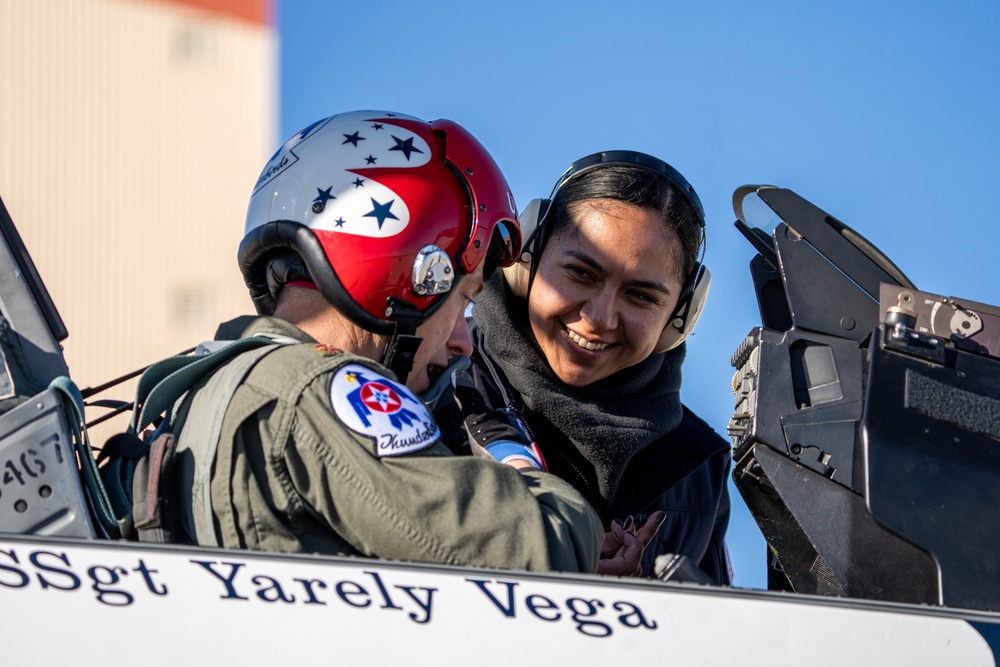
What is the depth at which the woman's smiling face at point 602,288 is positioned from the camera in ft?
9.44

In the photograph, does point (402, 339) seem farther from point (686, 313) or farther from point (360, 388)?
point (686, 313)

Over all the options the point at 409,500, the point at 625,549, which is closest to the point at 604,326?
the point at 625,549

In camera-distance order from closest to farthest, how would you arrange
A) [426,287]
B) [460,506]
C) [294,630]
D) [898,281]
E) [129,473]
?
[294,630], [460,506], [129,473], [898,281], [426,287]

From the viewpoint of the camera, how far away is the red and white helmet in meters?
2.05

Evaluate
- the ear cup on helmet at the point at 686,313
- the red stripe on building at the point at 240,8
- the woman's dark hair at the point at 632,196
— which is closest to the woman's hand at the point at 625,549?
the ear cup on helmet at the point at 686,313

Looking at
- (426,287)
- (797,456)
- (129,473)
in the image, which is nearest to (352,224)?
(426,287)

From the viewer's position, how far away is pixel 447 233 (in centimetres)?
216

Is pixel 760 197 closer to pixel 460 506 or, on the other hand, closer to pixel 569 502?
pixel 569 502

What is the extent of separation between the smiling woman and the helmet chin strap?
0.73 metres

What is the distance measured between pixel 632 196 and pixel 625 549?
97 cm

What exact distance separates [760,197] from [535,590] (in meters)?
1.01

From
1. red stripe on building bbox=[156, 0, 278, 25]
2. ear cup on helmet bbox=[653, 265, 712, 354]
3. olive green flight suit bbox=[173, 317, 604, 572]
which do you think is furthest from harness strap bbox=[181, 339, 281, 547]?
red stripe on building bbox=[156, 0, 278, 25]

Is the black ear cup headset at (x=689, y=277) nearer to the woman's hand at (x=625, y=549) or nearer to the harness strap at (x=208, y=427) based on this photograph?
the woman's hand at (x=625, y=549)

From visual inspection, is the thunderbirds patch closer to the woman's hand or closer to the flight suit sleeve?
the flight suit sleeve
